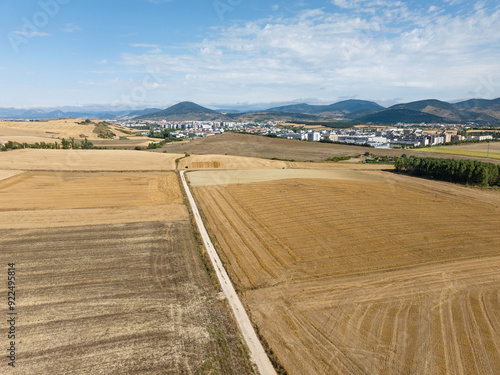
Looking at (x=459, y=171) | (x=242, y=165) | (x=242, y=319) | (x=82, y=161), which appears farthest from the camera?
(x=242, y=165)

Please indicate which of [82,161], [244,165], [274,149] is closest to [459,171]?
[244,165]

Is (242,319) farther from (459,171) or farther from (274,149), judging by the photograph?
(274,149)

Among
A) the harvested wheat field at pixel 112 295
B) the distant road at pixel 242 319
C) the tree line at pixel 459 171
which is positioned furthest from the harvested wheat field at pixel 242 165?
the distant road at pixel 242 319

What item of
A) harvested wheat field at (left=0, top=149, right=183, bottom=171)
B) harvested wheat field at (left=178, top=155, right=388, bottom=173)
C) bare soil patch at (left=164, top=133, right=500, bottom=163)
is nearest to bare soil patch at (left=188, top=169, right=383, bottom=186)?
harvested wheat field at (left=178, top=155, right=388, bottom=173)

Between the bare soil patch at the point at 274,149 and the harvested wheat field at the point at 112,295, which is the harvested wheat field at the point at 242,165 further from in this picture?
the harvested wheat field at the point at 112,295

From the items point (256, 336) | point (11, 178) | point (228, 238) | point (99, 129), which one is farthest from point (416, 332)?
point (99, 129)

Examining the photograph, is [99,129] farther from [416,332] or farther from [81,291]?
[416,332]
